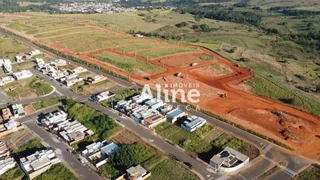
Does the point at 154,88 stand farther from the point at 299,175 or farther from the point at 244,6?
the point at 244,6

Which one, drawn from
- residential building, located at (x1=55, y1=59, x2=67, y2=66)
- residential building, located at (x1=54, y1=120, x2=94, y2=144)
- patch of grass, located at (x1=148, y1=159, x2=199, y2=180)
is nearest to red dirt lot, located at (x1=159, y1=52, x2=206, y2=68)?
residential building, located at (x1=55, y1=59, x2=67, y2=66)

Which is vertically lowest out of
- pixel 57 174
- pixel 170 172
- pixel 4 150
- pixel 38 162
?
pixel 57 174

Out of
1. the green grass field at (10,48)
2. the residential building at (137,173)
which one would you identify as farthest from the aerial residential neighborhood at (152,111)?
the green grass field at (10,48)

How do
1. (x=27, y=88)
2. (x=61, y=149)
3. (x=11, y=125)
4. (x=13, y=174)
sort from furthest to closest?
1. (x=27, y=88)
2. (x=11, y=125)
3. (x=61, y=149)
4. (x=13, y=174)

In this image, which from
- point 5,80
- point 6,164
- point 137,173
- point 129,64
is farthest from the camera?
point 129,64

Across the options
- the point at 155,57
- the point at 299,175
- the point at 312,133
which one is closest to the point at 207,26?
the point at 155,57

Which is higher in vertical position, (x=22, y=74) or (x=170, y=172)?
(x=22, y=74)

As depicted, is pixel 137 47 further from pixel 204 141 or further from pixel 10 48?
pixel 204 141

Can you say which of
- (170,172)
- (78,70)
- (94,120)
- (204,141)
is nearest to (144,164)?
(170,172)
